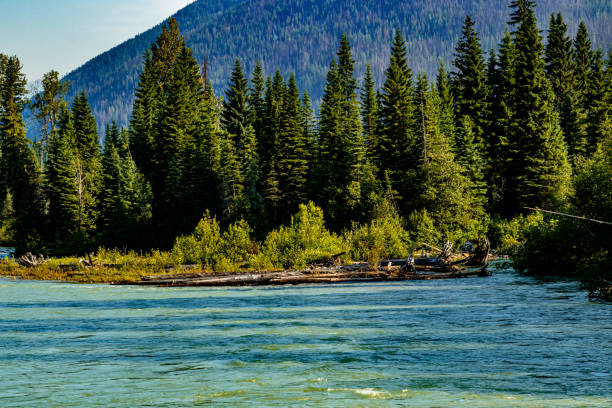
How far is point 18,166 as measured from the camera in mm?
77500

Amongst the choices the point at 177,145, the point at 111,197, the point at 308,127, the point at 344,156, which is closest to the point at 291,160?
the point at 344,156

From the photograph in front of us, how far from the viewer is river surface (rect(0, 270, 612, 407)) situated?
957 centimetres

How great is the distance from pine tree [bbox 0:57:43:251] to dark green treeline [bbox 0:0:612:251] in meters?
0.30

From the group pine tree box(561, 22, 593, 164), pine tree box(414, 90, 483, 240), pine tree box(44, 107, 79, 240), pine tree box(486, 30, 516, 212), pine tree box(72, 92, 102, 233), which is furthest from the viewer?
pine tree box(44, 107, 79, 240)

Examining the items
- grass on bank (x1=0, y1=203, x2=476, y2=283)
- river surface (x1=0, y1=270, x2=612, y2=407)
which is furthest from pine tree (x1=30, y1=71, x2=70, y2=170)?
river surface (x1=0, y1=270, x2=612, y2=407)

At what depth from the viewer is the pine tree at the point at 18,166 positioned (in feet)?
229

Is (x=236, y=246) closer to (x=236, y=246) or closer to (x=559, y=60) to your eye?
(x=236, y=246)

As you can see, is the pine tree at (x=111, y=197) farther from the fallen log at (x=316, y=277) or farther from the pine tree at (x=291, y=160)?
the fallen log at (x=316, y=277)

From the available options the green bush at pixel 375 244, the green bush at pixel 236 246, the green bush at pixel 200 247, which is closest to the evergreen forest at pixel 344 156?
the green bush at pixel 375 244

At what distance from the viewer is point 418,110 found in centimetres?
6575

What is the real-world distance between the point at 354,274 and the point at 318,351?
15.8 meters

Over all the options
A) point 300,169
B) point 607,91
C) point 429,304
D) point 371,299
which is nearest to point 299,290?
point 371,299

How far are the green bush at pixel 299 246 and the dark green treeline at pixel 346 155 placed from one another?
53.4 feet

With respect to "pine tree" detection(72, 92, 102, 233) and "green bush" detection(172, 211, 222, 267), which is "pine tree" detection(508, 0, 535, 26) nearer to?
"green bush" detection(172, 211, 222, 267)
